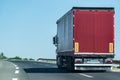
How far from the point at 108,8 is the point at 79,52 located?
10.9ft

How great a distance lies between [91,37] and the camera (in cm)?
2680

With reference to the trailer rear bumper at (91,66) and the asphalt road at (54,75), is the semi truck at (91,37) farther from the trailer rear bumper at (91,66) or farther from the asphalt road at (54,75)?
the asphalt road at (54,75)

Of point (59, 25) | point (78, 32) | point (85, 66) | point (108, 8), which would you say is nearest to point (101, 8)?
point (108, 8)

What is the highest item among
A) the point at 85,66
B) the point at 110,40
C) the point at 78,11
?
the point at 78,11

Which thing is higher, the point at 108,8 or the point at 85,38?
the point at 108,8

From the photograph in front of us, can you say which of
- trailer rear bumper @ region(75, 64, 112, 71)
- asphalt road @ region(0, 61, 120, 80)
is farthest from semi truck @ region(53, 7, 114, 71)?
asphalt road @ region(0, 61, 120, 80)

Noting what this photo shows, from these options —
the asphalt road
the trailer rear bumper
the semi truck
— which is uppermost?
the semi truck

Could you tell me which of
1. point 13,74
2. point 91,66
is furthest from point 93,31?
point 13,74

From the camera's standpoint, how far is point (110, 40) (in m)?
26.8

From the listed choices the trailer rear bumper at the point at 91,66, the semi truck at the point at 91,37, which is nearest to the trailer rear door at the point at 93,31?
the semi truck at the point at 91,37

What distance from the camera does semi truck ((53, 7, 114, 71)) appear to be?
26.5m

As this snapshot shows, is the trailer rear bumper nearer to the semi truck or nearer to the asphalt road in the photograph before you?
the semi truck

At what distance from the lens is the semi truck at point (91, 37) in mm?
26547

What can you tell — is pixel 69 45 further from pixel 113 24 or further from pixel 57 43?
pixel 57 43
